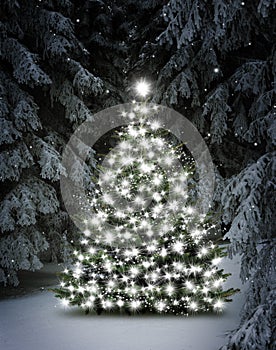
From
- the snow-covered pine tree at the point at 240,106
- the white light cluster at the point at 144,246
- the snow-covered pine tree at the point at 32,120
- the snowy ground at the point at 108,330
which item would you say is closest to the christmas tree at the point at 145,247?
the white light cluster at the point at 144,246

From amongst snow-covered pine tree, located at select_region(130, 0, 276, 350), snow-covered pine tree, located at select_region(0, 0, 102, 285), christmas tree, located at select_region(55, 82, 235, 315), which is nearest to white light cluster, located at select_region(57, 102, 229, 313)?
christmas tree, located at select_region(55, 82, 235, 315)

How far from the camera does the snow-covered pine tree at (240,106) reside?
14.0 ft

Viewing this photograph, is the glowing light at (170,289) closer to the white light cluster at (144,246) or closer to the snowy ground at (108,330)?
the white light cluster at (144,246)

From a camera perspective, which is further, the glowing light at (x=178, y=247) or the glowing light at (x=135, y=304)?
the glowing light at (x=178, y=247)

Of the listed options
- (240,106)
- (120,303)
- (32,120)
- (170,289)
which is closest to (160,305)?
(170,289)

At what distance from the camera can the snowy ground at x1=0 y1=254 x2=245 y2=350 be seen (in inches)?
198

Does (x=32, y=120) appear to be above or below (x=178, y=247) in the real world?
above

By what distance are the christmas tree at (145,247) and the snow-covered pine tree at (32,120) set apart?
162 cm

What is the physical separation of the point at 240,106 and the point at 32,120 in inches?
175

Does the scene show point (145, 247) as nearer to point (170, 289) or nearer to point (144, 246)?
point (144, 246)

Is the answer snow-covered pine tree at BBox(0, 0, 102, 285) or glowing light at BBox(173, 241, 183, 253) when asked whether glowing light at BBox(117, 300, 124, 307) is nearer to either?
glowing light at BBox(173, 241, 183, 253)

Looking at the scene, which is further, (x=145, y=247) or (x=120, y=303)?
(x=145, y=247)

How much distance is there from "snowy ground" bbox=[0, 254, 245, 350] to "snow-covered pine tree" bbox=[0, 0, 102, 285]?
4.78ft

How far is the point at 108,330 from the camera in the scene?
560cm
